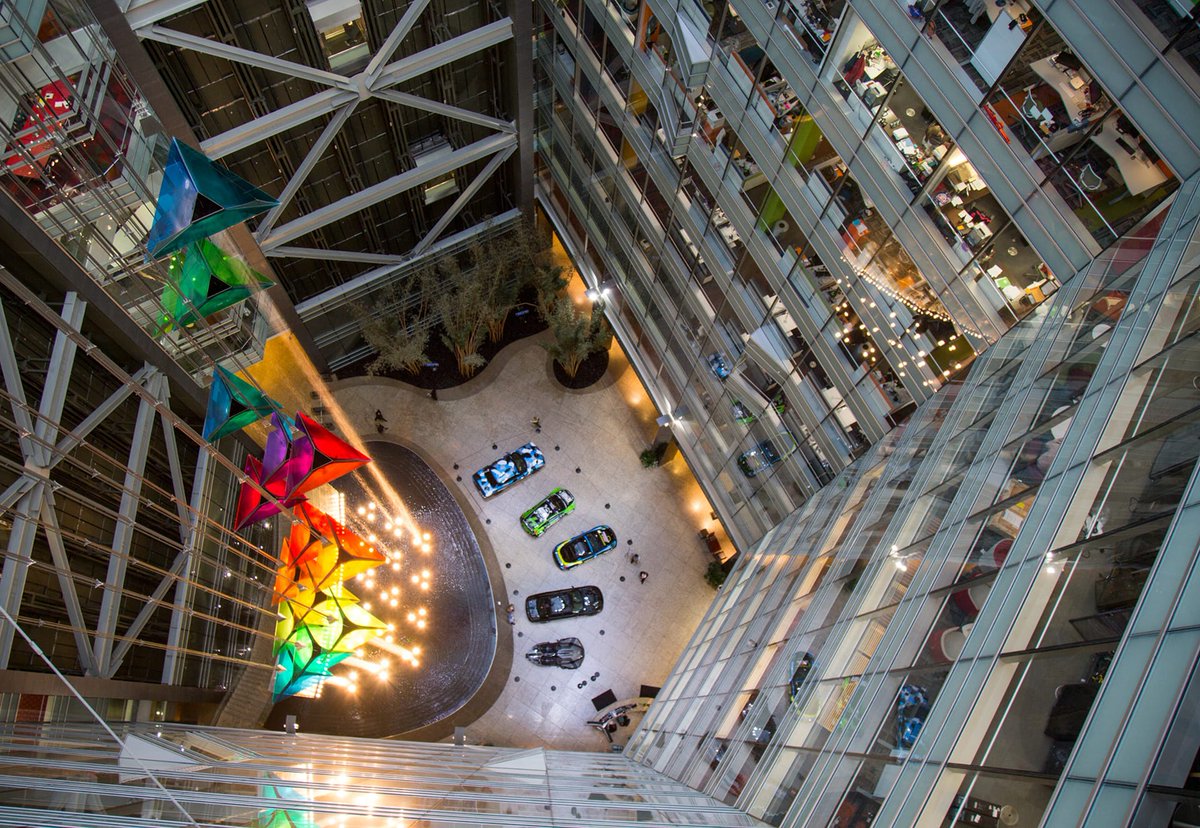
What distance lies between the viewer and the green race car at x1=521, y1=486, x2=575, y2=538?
1239 inches

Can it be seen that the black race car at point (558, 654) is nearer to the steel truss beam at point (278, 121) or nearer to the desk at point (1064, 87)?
the steel truss beam at point (278, 121)

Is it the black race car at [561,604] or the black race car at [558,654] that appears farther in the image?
the black race car at [561,604]

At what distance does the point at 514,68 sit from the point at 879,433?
1697 cm

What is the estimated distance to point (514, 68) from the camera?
27.2m

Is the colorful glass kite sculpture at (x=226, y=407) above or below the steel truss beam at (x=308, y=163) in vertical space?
below

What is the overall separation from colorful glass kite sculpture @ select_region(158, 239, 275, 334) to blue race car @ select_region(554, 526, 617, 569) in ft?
50.2

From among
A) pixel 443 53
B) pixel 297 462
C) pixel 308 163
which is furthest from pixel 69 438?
pixel 443 53

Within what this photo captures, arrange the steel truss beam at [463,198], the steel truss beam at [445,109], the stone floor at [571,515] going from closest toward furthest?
the steel truss beam at [445,109] < the stone floor at [571,515] < the steel truss beam at [463,198]

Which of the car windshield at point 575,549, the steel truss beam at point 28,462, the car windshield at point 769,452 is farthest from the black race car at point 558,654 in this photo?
the steel truss beam at point 28,462

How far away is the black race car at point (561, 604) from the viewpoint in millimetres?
30297

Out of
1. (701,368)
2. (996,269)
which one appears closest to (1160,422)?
(996,269)

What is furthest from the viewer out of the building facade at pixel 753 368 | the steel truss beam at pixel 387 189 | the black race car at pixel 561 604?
the black race car at pixel 561 604

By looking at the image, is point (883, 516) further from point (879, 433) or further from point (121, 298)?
point (121, 298)

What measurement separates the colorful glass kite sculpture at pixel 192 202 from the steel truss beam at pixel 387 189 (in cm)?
1018
